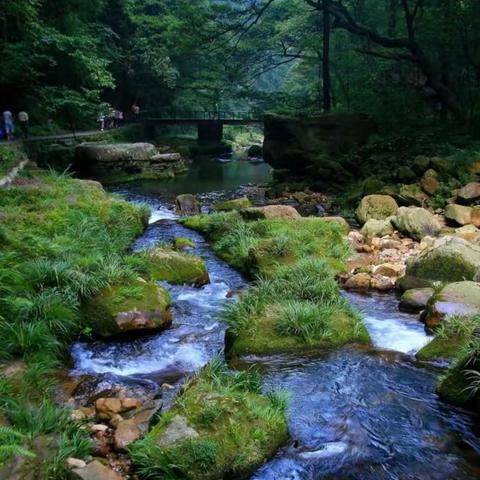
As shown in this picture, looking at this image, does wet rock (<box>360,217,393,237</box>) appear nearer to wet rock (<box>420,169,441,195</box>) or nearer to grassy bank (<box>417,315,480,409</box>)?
wet rock (<box>420,169,441,195</box>)

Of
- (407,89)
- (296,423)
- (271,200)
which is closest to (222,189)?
(271,200)

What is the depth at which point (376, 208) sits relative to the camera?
14.4 meters

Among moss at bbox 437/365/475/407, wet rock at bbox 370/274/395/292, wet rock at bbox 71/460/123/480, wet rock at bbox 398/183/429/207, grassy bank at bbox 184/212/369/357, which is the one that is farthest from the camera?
wet rock at bbox 398/183/429/207

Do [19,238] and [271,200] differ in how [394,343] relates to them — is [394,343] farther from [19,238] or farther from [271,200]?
[271,200]

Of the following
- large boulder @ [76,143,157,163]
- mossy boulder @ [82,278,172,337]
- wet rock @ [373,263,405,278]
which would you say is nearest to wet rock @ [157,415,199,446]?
mossy boulder @ [82,278,172,337]

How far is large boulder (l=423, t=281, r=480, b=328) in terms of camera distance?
7293 millimetres

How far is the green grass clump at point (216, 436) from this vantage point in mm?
4262

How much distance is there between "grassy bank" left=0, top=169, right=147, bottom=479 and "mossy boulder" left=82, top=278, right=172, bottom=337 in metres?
0.17

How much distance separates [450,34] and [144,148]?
526 inches

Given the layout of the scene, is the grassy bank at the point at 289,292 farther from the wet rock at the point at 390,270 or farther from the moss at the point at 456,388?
the moss at the point at 456,388

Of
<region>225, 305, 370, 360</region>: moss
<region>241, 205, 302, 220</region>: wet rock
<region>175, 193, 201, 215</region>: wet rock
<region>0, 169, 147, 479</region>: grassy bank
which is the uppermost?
<region>0, 169, 147, 479</region>: grassy bank

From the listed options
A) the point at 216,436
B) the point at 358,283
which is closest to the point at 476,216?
the point at 358,283

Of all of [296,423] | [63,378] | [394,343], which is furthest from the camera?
[394,343]

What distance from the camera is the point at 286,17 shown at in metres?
31.6
